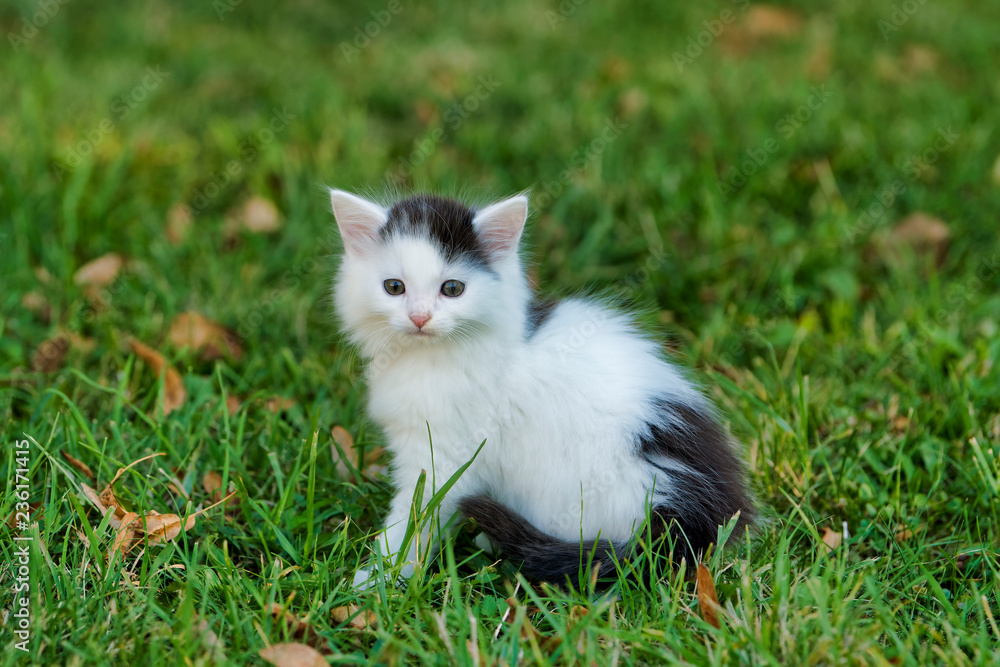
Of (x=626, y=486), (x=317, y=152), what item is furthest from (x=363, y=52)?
(x=626, y=486)

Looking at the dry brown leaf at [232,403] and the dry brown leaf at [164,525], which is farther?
the dry brown leaf at [232,403]

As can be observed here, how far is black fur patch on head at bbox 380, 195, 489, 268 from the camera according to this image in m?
2.65

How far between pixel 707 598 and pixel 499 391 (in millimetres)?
848

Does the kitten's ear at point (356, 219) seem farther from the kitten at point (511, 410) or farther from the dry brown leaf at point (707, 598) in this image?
the dry brown leaf at point (707, 598)

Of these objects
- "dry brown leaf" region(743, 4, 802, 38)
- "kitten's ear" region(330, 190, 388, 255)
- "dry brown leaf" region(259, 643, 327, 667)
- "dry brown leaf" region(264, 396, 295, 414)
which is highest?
"dry brown leaf" region(743, 4, 802, 38)

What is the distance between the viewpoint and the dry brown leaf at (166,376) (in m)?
3.45

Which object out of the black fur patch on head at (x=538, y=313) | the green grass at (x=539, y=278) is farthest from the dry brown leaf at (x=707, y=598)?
→ the black fur patch on head at (x=538, y=313)

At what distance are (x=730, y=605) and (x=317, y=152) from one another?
12.3ft

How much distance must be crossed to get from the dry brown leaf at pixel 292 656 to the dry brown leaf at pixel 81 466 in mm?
1084

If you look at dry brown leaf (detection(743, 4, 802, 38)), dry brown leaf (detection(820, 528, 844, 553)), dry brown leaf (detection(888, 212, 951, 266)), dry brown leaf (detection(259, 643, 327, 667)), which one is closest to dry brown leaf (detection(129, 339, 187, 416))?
dry brown leaf (detection(259, 643, 327, 667))

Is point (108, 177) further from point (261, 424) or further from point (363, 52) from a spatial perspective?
point (363, 52)

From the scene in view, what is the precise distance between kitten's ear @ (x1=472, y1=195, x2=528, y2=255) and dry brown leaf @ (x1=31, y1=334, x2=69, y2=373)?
7.05 ft

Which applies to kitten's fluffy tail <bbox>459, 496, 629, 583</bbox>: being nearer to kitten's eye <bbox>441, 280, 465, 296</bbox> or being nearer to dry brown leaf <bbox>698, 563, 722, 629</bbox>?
dry brown leaf <bbox>698, 563, 722, 629</bbox>

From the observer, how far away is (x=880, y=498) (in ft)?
9.76
